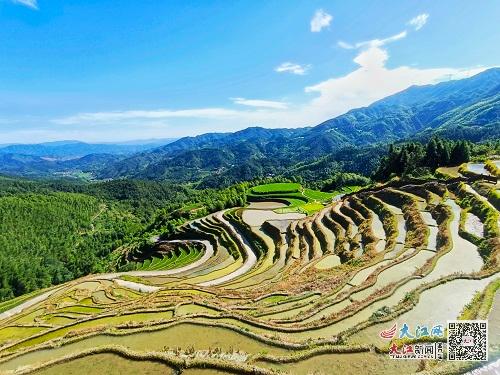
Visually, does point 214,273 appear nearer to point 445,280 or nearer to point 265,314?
point 265,314

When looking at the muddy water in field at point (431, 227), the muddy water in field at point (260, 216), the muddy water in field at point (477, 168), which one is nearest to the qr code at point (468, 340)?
the muddy water in field at point (431, 227)

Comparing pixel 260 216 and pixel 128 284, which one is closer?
pixel 128 284

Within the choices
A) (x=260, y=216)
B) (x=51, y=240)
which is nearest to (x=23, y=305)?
(x=260, y=216)

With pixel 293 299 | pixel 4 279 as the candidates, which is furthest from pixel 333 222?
pixel 4 279

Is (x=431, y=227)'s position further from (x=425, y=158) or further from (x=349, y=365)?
(x=425, y=158)

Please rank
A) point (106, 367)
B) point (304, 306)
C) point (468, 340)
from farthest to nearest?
point (304, 306), point (106, 367), point (468, 340)

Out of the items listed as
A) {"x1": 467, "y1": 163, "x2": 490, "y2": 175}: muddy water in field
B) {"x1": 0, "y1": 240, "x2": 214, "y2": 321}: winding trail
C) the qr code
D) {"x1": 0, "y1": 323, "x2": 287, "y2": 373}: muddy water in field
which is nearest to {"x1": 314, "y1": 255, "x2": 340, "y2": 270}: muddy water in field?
{"x1": 0, "y1": 323, "x2": 287, "y2": 373}: muddy water in field

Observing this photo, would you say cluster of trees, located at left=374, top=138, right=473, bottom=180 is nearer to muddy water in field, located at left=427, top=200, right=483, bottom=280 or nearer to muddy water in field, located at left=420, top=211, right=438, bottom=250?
muddy water in field, located at left=420, top=211, right=438, bottom=250
